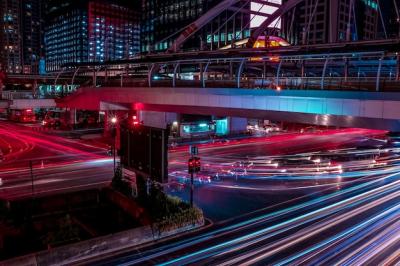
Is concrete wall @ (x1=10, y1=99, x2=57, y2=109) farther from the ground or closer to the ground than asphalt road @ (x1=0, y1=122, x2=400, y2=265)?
farther from the ground

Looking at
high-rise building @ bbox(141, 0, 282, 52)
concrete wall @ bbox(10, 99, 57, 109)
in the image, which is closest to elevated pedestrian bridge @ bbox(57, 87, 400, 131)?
concrete wall @ bbox(10, 99, 57, 109)

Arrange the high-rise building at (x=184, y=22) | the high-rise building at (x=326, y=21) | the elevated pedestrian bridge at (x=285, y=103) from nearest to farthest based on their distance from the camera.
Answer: the elevated pedestrian bridge at (x=285, y=103)
the high-rise building at (x=184, y=22)
the high-rise building at (x=326, y=21)

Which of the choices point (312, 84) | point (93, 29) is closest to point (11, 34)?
point (93, 29)

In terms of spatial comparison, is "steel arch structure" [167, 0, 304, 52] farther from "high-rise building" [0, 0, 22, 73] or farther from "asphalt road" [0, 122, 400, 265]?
"high-rise building" [0, 0, 22, 73]

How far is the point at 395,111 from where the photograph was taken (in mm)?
21766

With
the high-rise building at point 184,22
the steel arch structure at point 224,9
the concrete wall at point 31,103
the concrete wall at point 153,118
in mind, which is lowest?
the concrete wall at point 153,118

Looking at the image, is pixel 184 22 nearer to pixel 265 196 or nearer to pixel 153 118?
pixel 153 118

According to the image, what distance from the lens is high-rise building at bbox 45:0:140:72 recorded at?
179 meters

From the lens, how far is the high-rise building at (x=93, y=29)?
179 m

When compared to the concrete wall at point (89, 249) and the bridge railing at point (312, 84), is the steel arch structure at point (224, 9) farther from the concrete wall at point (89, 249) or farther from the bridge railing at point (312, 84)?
the concrete wall at point (89, 249)

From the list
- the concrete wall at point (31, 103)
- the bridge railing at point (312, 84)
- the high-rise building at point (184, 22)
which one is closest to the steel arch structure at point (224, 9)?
the concrete wall at point (31, 103)

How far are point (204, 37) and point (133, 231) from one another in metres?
103

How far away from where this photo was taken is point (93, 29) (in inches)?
7052

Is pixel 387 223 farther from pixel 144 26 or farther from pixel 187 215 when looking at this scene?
pixel 144 26
